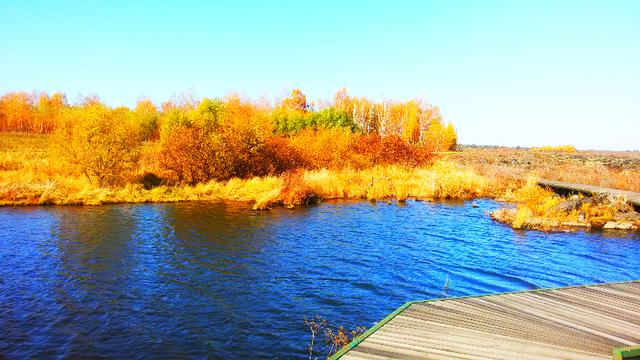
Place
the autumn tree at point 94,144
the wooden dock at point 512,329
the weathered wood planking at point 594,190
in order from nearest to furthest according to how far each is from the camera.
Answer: the wooden dock at point 512,329 → the weathered wood planking at point 594,190 → the autumn tree at point 94,144

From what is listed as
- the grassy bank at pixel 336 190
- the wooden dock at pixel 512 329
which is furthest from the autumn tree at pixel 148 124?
the wooden dock at pixel 512 329

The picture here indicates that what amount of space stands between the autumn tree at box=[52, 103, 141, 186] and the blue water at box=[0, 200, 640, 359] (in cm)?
497

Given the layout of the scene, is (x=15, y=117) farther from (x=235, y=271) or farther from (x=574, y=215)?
(x=574, y=215)

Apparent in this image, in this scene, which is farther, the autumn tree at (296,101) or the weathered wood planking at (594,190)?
the autumn tree at (296,101)

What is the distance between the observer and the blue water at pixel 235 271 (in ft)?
34.2

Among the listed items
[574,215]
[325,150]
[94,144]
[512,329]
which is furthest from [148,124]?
[512,329]

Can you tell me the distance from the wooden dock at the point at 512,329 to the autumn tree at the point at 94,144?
27.5 metres

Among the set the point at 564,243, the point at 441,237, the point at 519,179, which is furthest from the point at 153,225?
the point at 519,179

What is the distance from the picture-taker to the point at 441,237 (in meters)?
21.5

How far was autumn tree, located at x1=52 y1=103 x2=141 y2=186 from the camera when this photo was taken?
3031cm

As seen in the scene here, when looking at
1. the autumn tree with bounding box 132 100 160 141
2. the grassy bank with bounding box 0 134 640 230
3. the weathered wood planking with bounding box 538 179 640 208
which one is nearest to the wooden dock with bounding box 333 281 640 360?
the grassy bank with bounding box 0 134 640 230

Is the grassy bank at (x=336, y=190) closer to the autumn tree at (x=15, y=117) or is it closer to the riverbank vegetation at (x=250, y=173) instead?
the riverbank vegetation at (x=250, y=173)

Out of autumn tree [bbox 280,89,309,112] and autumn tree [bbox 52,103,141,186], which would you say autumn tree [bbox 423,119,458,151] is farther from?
autumn tree [bbox 52,103,141,186]

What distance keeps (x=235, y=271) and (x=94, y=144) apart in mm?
20468
